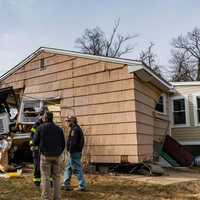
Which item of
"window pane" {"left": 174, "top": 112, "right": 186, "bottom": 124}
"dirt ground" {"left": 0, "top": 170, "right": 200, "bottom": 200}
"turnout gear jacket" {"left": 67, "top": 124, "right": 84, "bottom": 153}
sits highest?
"window pane" {"left": 174, "top": 112, "right": 186, "bottom": 124}

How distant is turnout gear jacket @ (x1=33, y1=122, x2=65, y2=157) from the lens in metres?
6.45

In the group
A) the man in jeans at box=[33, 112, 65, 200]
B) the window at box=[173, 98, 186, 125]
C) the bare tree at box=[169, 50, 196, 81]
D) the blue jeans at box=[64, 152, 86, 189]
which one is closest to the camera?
the man in jeans at box=[33, 112, 65, 200]

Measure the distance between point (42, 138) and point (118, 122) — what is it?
5112 millimetres

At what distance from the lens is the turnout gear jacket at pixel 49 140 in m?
6.45

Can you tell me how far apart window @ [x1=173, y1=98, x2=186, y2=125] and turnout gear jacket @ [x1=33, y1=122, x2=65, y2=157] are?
1164 centimetres

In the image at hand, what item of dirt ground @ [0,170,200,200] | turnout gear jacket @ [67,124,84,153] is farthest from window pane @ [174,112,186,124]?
Result: turnout gear jacket @ [67,124,84,153]

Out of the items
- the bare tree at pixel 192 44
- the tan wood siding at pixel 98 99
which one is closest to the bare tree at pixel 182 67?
the bare tree at pixel 192 44

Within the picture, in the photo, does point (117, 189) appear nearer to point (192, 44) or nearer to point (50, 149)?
point (50, 149)

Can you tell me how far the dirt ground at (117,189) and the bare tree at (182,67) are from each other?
29970 mm

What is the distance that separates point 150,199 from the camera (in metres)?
6.91

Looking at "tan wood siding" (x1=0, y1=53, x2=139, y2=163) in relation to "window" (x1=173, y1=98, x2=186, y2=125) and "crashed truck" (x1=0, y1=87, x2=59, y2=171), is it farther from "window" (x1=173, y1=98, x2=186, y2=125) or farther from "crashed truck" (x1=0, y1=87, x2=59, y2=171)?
"window" (x1=173, y1=98, x2=186, y2=125)

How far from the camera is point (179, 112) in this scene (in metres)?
17.4

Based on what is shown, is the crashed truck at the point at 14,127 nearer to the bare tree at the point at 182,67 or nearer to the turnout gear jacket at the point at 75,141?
the turnout gear jacket at the point at 75,141

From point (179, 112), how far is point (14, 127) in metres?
9.03
